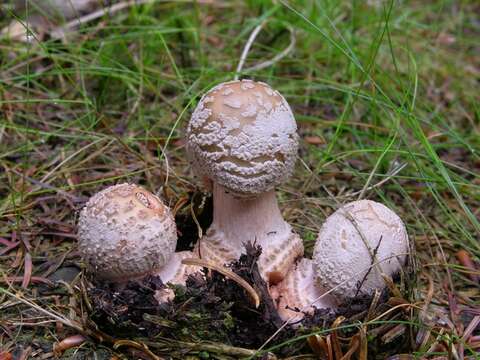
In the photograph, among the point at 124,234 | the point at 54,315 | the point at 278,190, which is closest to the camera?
the point at 124,234

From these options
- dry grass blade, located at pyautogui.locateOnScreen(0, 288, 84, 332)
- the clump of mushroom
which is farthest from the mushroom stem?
dry grass blade, located at pyautogui.locateOnScreen(0, 288, 84, 332)

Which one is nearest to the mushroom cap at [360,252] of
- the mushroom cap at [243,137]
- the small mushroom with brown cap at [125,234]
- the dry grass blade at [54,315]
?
the mushroom cap at [243,137]

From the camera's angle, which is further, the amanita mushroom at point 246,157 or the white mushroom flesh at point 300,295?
the white mushroom flesh at point 300,295

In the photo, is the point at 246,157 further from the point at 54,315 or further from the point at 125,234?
the point at 54,315

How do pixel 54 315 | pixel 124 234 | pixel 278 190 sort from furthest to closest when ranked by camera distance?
pixel 278 190 < pixel 54 315 < pixel 124 234

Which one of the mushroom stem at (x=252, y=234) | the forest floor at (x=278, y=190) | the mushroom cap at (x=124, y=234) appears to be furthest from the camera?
the mushroom stem at (x=252, y=234)

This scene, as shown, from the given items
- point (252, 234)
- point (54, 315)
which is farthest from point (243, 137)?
point (54, 315)

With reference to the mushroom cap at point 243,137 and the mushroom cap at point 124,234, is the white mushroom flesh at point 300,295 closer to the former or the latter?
the mushroom cap at point 243,137

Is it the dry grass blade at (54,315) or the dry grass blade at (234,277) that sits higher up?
the dry grass blade at (234,277)
